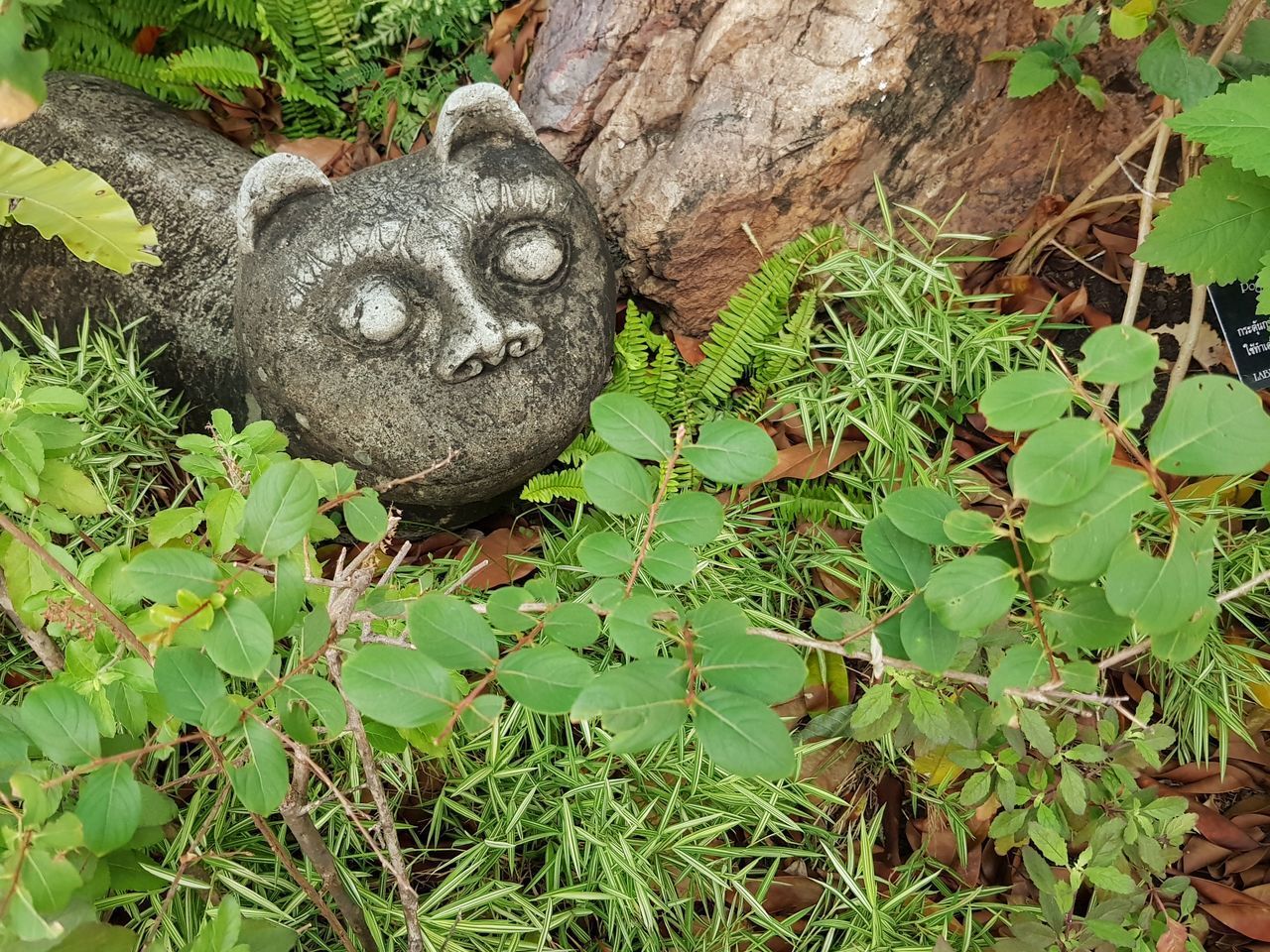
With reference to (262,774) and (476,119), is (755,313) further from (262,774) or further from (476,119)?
(262,774)

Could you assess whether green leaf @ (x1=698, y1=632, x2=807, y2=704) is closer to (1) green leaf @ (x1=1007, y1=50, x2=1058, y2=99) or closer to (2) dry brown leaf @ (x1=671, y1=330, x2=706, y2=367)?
(2) dry brown leaf @ (x1=671, y1=330, x2=706, y2=367)

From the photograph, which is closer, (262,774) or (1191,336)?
(262,774)

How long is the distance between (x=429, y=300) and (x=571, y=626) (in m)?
1.30

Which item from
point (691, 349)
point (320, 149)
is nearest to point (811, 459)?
point (691, 349)

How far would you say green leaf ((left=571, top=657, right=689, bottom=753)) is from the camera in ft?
2.79

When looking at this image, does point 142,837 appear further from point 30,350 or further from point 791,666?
point 30,350

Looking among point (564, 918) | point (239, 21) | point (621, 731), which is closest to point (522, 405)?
point (564, 918)

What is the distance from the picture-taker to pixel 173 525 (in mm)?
1566

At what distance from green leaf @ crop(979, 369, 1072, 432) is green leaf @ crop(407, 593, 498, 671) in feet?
1.95

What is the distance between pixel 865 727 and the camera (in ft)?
6.51

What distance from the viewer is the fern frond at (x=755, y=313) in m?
2.69

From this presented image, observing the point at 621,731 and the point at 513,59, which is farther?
the point at 513,59

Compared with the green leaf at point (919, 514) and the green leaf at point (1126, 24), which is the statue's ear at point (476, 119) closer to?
the green leaf at point (1126, 24)

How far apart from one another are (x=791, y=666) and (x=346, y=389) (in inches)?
63.0
